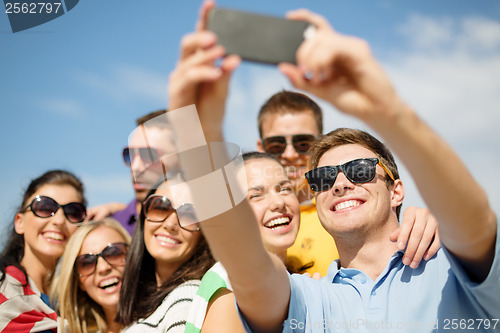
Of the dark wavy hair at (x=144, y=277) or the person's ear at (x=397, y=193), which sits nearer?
the person's ear at (x=397, y=193)

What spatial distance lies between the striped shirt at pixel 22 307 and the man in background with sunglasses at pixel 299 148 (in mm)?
2307

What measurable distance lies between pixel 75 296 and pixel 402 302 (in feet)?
10.3

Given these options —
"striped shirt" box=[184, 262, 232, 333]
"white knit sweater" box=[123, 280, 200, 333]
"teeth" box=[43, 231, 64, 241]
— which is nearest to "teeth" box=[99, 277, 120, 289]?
"white knit sweater" box=[123, 280, 200, 333]

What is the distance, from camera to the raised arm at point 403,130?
1.29 metres

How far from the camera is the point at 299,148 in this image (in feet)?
14.6

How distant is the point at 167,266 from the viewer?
3814 mm

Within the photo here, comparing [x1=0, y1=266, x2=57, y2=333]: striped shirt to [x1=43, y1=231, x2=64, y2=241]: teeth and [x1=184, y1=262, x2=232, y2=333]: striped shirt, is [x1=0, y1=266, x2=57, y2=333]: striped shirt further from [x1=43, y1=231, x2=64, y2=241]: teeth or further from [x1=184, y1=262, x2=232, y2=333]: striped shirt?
[x1=184, y1=262, x2=232, y2=333]: striped shirt

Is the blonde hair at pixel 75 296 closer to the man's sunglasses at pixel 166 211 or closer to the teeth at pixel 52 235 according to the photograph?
the teeth at pixel 52 235

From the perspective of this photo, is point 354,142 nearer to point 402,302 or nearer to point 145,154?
point 402,302

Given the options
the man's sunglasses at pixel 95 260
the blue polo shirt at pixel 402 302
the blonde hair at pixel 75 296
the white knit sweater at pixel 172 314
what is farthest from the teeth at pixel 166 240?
the blue polo shirt at pixel 402 302

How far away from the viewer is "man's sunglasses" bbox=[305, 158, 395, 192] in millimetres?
2885

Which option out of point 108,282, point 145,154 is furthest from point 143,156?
point 108,282

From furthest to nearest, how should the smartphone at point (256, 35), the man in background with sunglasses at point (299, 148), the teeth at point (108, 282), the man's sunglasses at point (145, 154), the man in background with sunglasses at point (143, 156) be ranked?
the man's sunglasses at point (145, 154) < the man in background with sunglasses at point (143, 156) < the teeth at point (108, 282) < the man in background with sunglasses at point (299, 148) < the smartphone at point (256, 35)

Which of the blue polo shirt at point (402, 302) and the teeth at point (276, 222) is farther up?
the teeth at point (276, 222)
